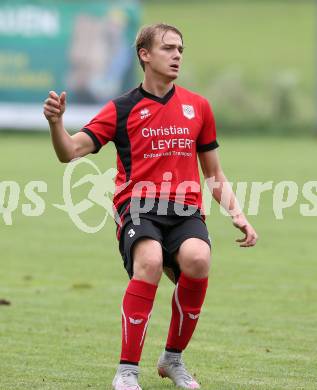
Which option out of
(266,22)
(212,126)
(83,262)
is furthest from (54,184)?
(266,22)

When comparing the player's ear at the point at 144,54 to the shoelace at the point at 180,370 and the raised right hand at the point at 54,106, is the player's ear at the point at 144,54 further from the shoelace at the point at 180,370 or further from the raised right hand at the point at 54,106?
the shoelace at the point at 180,370

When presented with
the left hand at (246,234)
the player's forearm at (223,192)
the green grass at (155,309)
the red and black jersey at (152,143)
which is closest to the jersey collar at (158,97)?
the red and black jersey at (152,143)

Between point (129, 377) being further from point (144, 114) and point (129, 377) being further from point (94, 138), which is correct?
point (144, 114)

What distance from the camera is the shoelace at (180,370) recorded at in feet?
20.6

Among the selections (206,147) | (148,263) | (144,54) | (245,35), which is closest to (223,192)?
(206,147)

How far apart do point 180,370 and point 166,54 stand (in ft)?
5.80

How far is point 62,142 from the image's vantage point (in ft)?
19.8

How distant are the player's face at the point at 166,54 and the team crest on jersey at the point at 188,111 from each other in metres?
0.20

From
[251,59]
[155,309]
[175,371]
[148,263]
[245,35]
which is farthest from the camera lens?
[245,35]

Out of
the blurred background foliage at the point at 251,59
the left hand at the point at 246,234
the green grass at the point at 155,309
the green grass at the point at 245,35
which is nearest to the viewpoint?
the left hand at the point at 246,234

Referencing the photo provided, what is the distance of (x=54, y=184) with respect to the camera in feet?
62.6

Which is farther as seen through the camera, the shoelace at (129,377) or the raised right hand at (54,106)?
the shoelace at (129,377)

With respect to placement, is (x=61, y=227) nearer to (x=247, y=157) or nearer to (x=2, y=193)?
(x=2, y=193)

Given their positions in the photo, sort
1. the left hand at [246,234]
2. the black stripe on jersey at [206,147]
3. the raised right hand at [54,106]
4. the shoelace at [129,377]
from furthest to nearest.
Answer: the black stripe on jersey at [206,147], the left hand at [246,234], the shoelace at [129,377], the raised right hand at [54,106]
